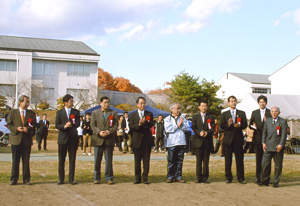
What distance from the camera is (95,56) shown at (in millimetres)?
49156

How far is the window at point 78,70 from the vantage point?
48750mm

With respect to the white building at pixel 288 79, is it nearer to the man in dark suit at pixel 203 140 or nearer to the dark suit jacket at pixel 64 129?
the man in dark suit at pixel 203 140

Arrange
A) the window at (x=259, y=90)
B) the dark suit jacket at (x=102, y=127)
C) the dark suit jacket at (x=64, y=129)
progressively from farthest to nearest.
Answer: the window at (x=259, y=90)
the dark suit jacket at (x=102, y=127)
the dark suit jacket at (x=64, y=129)

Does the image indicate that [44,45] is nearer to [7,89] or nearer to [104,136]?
[7,89]

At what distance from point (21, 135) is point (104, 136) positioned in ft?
6.15

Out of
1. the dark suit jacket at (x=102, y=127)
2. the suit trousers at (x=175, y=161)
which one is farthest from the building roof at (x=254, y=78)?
the dark suit jacket at (x=102, y=127)

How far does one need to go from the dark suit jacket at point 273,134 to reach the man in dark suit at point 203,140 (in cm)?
126

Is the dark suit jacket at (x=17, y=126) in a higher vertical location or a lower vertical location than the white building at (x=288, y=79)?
lower

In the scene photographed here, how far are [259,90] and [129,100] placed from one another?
91.7ft

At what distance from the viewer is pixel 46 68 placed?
157 ft

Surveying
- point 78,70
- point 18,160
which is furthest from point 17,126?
point 78,70

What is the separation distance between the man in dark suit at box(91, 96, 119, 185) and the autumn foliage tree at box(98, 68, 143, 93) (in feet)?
178

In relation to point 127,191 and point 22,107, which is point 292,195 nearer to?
point 127,191

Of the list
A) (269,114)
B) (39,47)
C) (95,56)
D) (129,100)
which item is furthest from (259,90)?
(269,114)
